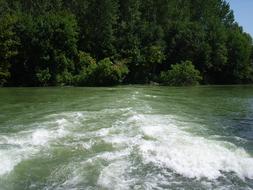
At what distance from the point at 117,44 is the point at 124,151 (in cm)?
4543

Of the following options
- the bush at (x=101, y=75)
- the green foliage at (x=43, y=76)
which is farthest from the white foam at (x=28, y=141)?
the green foliage at (x=43, y=76)

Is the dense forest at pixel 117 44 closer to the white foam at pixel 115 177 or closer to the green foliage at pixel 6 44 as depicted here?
the green foliage at pixel 6 44

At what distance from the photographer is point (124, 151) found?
11148mm

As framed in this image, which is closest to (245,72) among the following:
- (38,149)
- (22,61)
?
(22,61)

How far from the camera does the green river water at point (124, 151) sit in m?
8.93

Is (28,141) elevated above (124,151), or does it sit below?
below

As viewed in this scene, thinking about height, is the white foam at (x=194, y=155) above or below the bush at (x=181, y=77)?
above

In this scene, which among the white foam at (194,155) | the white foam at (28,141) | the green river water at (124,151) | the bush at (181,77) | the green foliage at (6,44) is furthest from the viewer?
the bush at (181,77)

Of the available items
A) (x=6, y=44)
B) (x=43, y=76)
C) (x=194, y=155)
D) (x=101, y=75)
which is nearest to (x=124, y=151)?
(x=194, y=155)

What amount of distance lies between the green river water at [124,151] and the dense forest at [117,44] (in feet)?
→ 100

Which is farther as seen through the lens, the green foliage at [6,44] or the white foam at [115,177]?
the green foliage at [6,44]

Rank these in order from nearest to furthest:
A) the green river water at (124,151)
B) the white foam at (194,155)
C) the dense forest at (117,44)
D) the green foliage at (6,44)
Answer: the green river water at (124,151) < the white foam at (194,155) < the green foliage at (6,44) < the dense forest at (117,44)

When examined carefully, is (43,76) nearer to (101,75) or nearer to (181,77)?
(101,75)

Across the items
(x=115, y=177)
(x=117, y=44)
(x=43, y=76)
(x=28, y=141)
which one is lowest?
(x=43, y=76)
